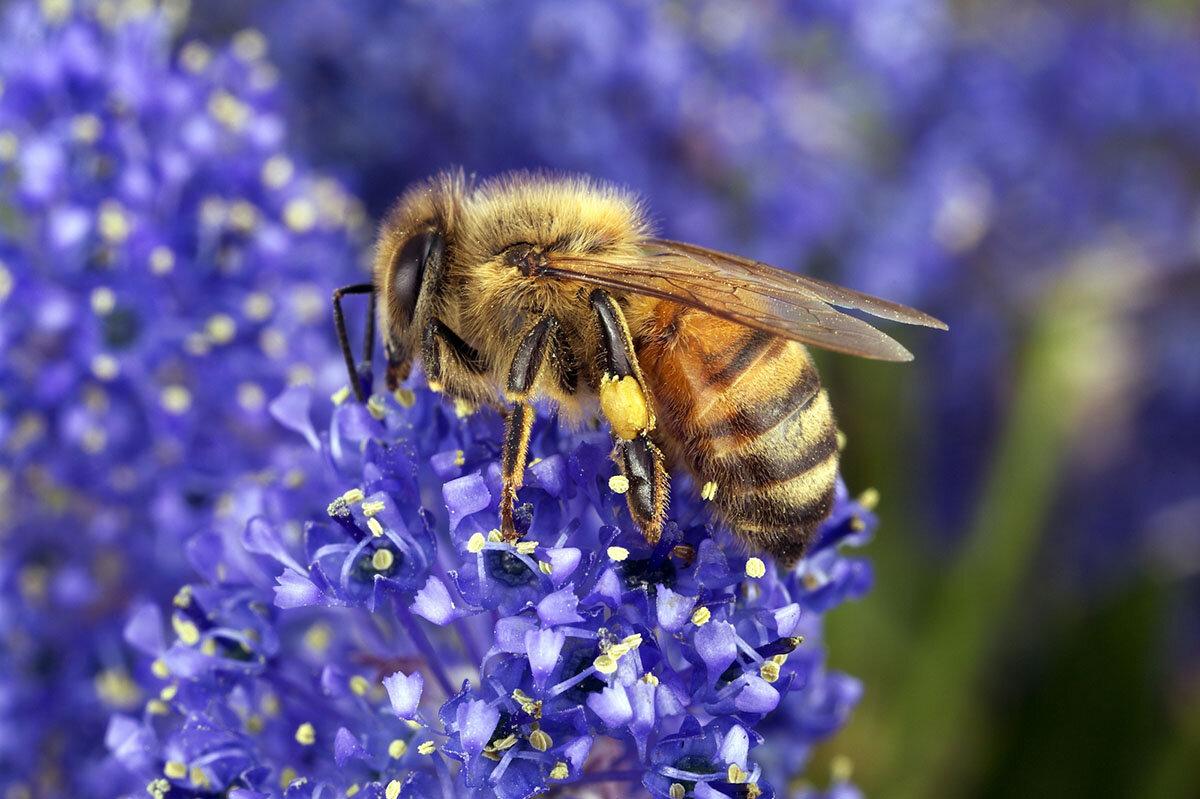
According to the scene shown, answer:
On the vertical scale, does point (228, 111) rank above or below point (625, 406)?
above

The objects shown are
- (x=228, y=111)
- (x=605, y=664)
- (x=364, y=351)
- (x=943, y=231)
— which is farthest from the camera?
(x=943, y=231)

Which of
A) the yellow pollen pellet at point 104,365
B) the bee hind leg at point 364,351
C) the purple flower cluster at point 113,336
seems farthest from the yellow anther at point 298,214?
the bee hind leg at point 364,351

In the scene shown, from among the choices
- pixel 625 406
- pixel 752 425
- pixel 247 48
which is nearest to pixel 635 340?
pixel 625 406

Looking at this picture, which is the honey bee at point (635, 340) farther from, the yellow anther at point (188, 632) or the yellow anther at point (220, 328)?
the yellow anther at point (220, 328)

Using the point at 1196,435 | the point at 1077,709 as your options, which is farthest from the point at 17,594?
the point at 1196,435

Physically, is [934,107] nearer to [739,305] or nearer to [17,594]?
[739,305]

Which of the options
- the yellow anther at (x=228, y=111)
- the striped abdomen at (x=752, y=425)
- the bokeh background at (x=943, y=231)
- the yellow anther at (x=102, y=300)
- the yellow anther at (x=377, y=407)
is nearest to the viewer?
the striped abdomen at (x=752, y=425)

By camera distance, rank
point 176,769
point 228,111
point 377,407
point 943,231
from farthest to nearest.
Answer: point 943,231
point 228,111
point 377,407
point 176,769

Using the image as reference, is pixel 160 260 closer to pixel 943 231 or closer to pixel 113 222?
pixel 113 222
